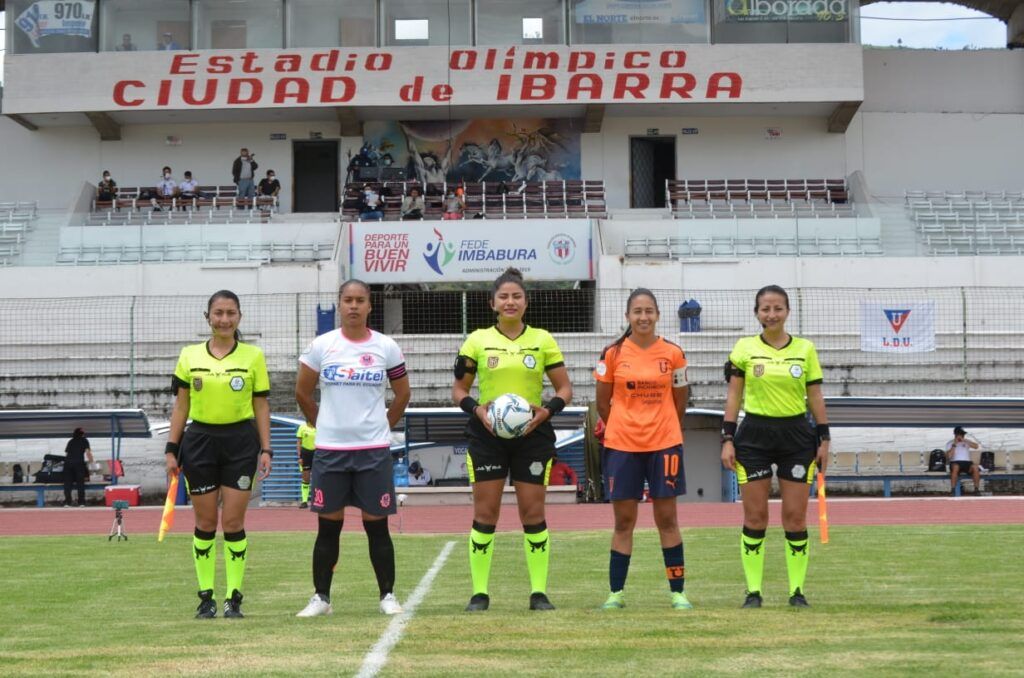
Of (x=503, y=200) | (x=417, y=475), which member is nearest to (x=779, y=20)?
(x=503, y=200)

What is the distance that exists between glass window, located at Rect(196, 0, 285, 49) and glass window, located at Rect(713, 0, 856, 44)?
40.2 ft

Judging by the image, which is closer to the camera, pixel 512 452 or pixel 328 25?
pixel 512 452

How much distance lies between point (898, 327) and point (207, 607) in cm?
2122

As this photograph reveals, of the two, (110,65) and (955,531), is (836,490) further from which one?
(110,65)

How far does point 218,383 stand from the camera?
→ 8852 mm

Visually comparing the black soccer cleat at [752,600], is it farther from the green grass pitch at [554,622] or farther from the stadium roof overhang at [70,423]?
the stadium roof overhang at [70,423]

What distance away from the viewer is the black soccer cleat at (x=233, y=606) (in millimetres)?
8625

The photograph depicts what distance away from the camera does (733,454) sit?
350 inches

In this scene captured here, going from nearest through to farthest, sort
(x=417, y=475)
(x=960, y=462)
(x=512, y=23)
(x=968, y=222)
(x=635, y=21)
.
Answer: (x=960, y=462), (x=417, y=475), (x=968, y=222), (x=635, y=21), (x=512, y=23)

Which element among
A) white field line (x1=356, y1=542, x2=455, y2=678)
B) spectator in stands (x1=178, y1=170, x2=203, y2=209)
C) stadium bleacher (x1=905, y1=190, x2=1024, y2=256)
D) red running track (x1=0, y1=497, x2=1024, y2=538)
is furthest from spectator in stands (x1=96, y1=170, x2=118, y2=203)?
white field line (x1=356, y1=542, x2=455, y2=678)

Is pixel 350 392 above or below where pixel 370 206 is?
below

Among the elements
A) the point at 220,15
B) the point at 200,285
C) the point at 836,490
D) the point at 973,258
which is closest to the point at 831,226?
the point at 973,258

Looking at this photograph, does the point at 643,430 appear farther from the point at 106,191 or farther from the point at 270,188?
the point at 106,191

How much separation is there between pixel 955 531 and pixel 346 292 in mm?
10325
